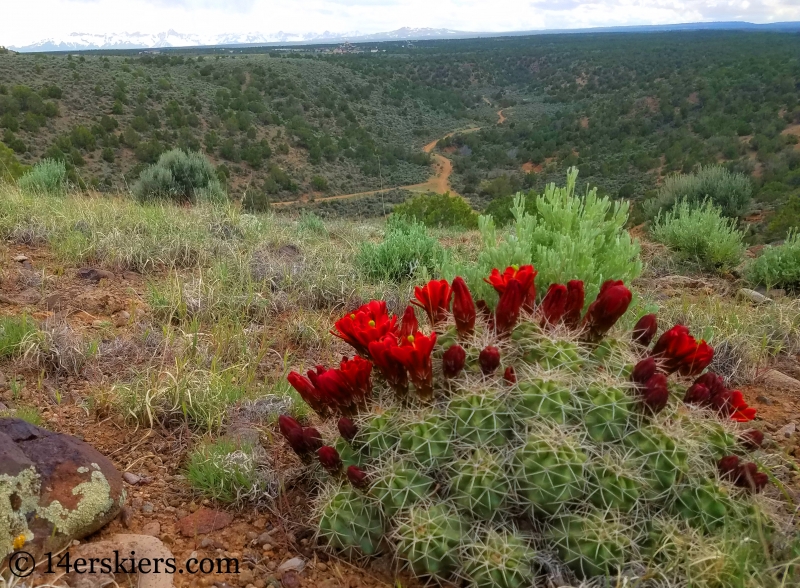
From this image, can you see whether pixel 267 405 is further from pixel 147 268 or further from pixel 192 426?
pixel 147 268

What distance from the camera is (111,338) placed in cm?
346

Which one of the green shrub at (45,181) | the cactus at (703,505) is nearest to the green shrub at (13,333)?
the cactus at (703,505)

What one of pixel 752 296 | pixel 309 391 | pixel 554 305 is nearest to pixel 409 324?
pixel 309 391

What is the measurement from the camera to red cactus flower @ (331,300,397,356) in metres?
2.12

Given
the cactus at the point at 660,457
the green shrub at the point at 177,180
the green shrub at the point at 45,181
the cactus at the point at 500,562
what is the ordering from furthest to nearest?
the green shrub at the point at 177,180
the green shrub at the point at 45,181
the cactus at the point at 660,457
the cactus at the point at 500,562

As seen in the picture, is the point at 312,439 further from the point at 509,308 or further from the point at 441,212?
the point at 441,212

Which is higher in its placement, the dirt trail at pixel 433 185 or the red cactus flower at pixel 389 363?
the red cactus flower at pixel 389 363

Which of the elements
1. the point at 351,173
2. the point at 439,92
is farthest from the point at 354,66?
the point at 351,173

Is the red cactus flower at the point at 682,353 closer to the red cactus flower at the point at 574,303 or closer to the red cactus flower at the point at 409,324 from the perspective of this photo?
the red cactus flower at the point at 574,303

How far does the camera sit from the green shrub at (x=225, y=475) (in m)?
2.19

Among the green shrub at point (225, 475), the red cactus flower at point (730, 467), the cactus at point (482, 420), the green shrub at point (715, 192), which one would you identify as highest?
the cactus at point (482, 420)

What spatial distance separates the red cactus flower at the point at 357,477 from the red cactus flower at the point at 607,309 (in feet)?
3.12

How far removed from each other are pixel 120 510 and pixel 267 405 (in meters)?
0.82

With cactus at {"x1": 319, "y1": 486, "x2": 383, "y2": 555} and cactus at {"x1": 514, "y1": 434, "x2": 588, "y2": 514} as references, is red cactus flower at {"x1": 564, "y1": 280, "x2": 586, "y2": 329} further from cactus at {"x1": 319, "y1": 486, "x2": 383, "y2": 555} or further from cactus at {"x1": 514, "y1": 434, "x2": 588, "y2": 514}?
cactus at {"x1": 319, "y1": 486, "x2": 383, "y2": 555}
